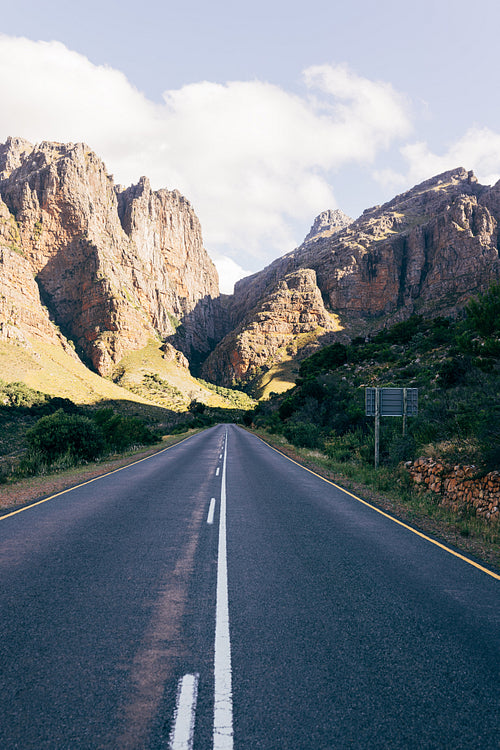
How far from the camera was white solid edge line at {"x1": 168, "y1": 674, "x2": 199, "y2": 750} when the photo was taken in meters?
2.33

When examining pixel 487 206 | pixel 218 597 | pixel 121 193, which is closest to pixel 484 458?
pixel 218 597

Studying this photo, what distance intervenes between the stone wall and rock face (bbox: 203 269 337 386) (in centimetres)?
11820

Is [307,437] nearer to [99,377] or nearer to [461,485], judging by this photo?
[461,485]

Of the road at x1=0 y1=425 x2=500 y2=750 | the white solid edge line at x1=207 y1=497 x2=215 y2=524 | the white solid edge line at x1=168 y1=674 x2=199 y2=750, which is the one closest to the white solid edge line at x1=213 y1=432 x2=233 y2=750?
the road at x1=0 y1=425 x2=500 y2=750

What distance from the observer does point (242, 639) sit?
3.61 metres

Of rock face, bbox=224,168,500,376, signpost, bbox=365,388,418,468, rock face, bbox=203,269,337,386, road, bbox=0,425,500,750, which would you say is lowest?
road, bbox=0,425,500,750

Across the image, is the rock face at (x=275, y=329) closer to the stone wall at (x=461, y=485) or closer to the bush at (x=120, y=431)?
the bush at (x=120, y=431)

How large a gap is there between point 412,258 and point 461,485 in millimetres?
152637

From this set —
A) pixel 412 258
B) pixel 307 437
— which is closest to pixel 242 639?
pixel 307 437

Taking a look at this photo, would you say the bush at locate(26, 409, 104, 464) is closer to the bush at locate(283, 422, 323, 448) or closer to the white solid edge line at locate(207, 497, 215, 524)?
the white solid edge line at locate(207, 497, 215, 524)

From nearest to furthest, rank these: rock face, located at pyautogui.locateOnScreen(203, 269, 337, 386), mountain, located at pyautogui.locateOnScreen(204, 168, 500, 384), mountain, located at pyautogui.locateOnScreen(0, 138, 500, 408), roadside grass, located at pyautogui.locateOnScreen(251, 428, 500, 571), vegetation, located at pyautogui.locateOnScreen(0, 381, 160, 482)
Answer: roadside grass, located at pyautogui.locateOnScreen(251, 428, 500, 571)
vegetation, located at pyautogui.locateOnScreen(0, 381, 160, 482)
mountain, located at pyautogui.locateOnScreen(0, 138, 500, 408)
mountain, located at pyautogui.locateOnScreen(204, 168, 500, 384)
rock face, located at pyautogui.locateOnScreen(203, 269, 337, 386)

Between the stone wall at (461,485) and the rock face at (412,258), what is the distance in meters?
117

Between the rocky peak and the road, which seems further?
the rocky peak

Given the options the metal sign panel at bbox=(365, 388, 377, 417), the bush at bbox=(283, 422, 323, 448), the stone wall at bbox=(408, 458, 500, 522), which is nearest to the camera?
the stone wall at bbox=(408, 458, 500, 522)
